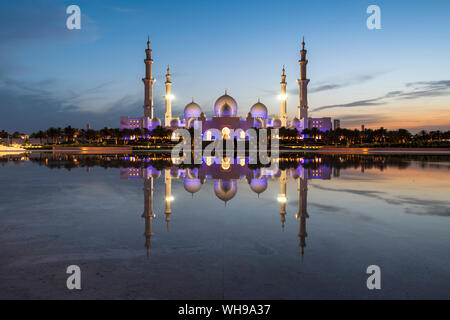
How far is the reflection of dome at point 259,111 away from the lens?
81438 millimetres

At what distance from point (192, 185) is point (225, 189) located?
135cm

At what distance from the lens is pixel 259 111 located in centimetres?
8156

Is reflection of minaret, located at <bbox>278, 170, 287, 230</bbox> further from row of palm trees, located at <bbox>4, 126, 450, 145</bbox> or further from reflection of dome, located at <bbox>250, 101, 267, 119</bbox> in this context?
reflection of dome, located at <bbox>250, 101, 267, 119</bbox>

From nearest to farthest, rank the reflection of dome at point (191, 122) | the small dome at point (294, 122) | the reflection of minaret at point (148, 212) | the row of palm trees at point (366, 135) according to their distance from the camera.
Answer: the reflection of minaret at point (148, 212) < the row of palm trees at point (366, 135) < the reflection of dome at point (191, 122) < the small dome at point (294, 122)

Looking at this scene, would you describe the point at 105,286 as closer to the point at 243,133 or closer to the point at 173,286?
the point at 173,286

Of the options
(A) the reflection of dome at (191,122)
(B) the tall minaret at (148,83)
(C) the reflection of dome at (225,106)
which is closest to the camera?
(B) the tall minaret at (148,83)

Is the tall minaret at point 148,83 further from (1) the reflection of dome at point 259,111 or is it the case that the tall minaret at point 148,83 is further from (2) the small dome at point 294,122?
(2) the small dome at point 294,122

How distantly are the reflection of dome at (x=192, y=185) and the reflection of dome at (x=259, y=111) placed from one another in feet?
232

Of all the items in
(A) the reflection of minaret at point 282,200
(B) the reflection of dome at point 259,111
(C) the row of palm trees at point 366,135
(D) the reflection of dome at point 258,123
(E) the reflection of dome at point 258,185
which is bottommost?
(A) the reflection of minaret at point 282,200

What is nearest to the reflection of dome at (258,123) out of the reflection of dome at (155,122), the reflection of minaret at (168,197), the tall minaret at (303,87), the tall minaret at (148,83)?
the tall minaret at (303,87)

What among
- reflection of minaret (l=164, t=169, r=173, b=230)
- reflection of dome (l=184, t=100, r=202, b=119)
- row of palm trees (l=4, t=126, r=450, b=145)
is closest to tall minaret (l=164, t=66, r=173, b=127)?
reflection of dome (l=184, t=100, r=202, b=119)

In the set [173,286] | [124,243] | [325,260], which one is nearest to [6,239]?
[124,243]

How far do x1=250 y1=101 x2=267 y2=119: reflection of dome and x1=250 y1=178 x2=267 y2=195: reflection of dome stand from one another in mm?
70547

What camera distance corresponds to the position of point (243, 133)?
74312mm
